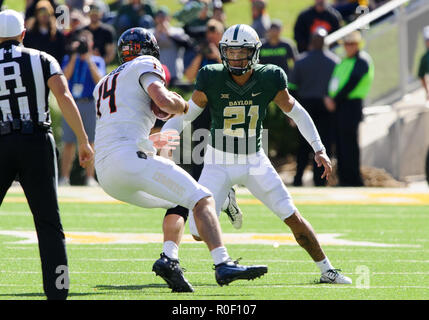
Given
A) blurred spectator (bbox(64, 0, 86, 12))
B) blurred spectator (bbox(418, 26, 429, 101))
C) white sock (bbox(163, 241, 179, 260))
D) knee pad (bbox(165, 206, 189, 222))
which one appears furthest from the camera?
blurred spectator (bbox(64, 0, 86, 12))

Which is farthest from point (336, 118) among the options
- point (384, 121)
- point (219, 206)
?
point (219, 206)

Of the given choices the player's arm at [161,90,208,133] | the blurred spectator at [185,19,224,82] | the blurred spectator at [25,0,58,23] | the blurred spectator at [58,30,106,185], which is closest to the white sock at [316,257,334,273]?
the player's arm at [161,90,208,133]

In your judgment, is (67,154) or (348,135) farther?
(348,135)

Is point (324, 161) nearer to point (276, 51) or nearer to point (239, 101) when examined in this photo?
point (239, 101)

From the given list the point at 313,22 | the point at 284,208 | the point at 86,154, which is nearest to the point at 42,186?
the point at 86,154

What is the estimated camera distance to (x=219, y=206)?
24.3 feet

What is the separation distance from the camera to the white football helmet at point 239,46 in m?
7.25

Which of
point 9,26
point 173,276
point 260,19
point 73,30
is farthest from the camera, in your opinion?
point 260,19

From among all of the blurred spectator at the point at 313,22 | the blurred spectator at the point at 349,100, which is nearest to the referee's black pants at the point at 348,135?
the blurred spectator at the point at 349,100

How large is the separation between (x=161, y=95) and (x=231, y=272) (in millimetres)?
1158

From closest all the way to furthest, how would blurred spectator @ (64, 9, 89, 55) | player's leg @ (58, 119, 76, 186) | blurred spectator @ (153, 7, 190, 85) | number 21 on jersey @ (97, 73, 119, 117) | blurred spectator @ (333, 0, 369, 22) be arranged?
number 21 on jersey @ (97, 73, 119, 117) < player's leg @ (58, 119, 76, 186) < blurred spectator @ (64, 9, 89, 55) < blurred spectator @ (153, 7, 190, 85) < blurred spectator @ (333, 0, 369, 22)

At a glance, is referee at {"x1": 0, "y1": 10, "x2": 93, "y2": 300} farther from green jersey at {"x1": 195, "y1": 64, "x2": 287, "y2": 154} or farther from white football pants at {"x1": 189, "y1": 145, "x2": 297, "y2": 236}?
green jersey at {"x1": 195, "y1": 64, "x2": 287, "y2": 154}

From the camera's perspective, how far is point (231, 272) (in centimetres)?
633

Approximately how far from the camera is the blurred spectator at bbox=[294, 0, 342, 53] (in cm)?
1644
